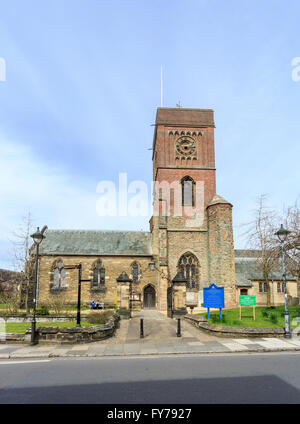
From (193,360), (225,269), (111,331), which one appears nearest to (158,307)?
(225,269)

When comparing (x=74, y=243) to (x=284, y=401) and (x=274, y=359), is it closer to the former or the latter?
(x=274, y=359)

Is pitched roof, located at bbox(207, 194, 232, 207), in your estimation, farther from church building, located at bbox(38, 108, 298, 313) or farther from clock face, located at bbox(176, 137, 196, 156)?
clock face, located at bbox(176, 137, 196, 156)

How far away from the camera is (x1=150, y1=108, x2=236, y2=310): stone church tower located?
96.0ft

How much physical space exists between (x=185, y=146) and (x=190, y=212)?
25.4 feet

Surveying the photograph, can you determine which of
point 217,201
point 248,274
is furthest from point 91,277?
point 248,274

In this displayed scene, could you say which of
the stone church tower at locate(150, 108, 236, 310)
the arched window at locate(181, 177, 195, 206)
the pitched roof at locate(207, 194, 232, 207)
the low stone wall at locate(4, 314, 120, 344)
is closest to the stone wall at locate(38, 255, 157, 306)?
the stone church tower at locate(150, 108, 236, 310)

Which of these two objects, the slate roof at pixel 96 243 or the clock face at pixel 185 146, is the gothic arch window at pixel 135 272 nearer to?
the slate roof at pixel 96 243

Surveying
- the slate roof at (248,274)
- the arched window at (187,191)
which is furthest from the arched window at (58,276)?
the slate roof at (248,274)

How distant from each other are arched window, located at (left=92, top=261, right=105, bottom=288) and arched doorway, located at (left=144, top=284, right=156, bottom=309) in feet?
15.9

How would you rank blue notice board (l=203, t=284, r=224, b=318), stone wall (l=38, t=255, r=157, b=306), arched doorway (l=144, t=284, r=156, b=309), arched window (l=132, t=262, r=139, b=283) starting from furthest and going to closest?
arched window (l=132, t=262, r=139, b=283)
stone wall (l=38, t=255, r=157, b=306)
arched doorway (l=144, t=284, r=156, b=309)
blue notice board (l=203, t=284, r=224, b=318)

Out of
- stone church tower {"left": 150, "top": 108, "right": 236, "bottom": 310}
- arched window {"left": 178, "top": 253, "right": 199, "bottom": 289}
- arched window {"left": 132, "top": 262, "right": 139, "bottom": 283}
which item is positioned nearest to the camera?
stone church tower {"left": 150, "top": 108, "right": 236, "bottom": 310}

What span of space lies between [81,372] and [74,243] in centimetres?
2824

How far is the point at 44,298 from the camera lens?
32531mm
